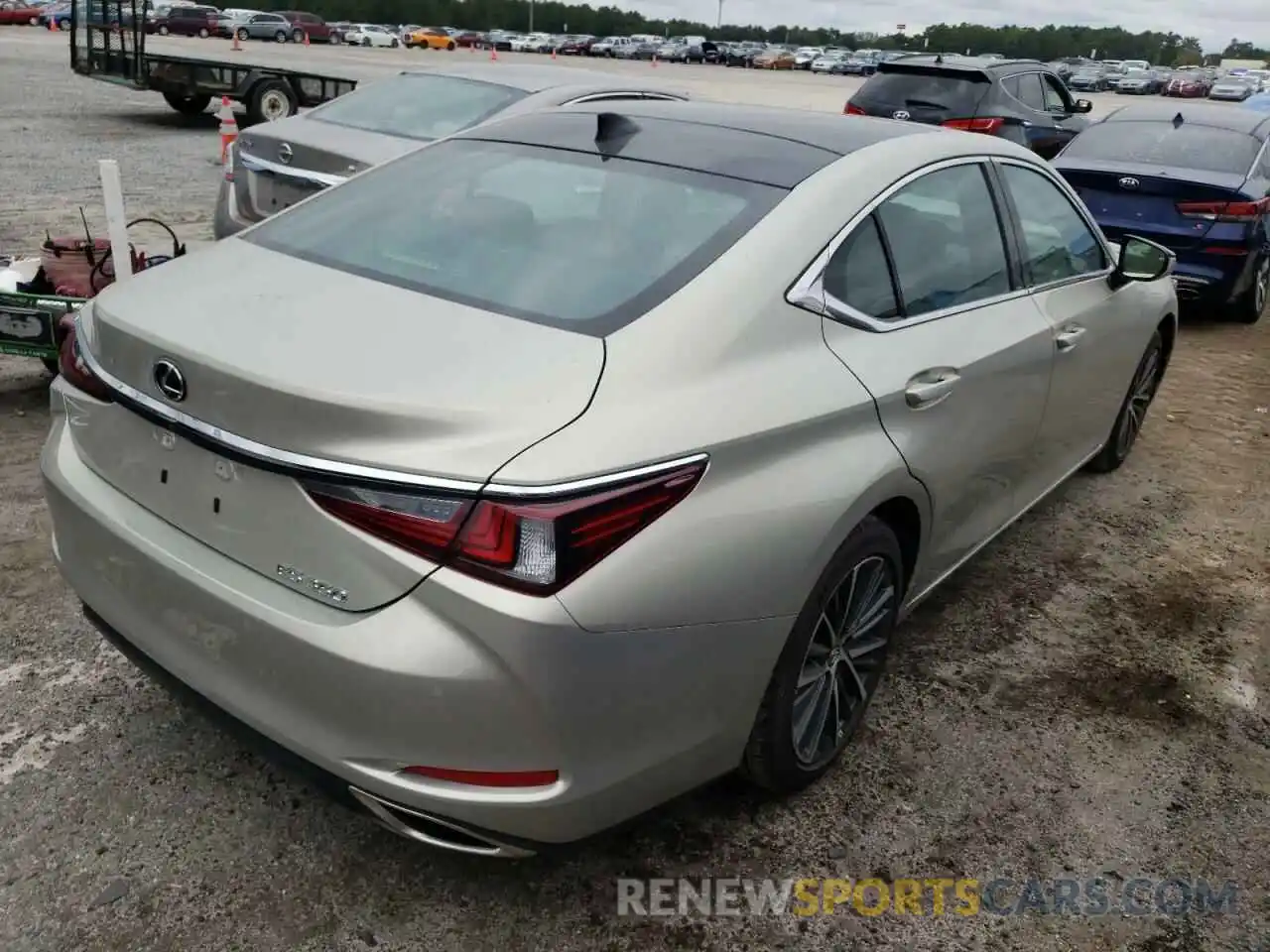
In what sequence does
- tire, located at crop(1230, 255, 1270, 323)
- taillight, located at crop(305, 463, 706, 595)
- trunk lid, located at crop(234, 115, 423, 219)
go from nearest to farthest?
taillight, located at crop(305, 463, 706, 595), trunk lid, located at crop(234, 115, 423, 219), tire, located at crop(1230, 255, 1270, 323)

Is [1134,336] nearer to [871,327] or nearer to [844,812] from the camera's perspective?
[871,327]

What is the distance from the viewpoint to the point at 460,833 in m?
2.17

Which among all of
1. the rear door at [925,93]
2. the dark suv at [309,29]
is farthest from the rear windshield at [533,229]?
the dark suv at [309,29]

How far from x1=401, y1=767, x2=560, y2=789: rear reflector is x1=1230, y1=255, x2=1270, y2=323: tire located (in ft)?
26.8

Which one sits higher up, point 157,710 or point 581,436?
point 581,436

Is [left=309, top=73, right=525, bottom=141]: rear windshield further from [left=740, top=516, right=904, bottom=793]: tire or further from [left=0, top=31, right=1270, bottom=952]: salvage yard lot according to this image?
[left=740, top=516, right=904, bottom=793]: tire

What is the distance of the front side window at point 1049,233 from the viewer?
3768 millimetres

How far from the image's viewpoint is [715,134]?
10.3 feet

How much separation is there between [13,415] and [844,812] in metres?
4.22

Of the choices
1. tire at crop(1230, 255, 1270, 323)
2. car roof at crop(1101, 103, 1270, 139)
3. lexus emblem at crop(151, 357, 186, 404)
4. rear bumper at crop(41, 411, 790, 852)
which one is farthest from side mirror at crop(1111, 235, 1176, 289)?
car roof at crop(1101, 103, 1270, 139)

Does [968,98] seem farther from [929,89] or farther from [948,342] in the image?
[948,342]

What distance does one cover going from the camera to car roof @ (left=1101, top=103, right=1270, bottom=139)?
353 inches

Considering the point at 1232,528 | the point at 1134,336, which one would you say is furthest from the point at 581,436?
the point at 1232,528

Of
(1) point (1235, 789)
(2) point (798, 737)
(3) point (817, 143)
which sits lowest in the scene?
(1) point (1235, 789)
